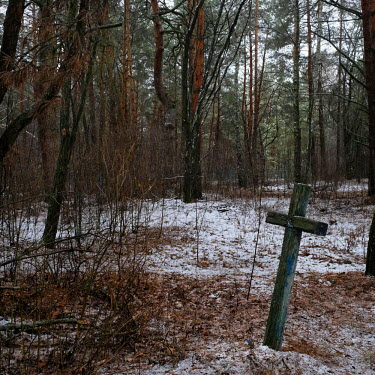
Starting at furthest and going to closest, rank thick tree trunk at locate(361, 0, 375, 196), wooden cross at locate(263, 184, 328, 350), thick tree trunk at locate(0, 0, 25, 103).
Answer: thick tree trunk at locate(361, 0, 375, 196) < thick tree trunk at locate(0, 0, 25, 103) < wooden cross at locate(263, 184, 328, 350)

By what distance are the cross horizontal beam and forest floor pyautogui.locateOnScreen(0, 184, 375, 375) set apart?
0.93 m

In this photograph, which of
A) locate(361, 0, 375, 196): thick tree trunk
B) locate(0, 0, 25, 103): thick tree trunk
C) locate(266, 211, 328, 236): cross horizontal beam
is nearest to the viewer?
locate(266, 211, 328, 236): cross horizontal beam

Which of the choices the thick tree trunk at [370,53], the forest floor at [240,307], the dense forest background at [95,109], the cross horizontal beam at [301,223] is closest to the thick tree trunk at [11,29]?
the dense forest background at [95,109]

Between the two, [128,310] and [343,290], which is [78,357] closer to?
[128,310]

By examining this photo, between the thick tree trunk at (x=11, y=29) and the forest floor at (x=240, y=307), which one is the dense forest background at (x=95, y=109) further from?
the forest floor at (x=240, y=307)

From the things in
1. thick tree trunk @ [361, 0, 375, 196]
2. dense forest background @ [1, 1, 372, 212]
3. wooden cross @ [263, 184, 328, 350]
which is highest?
thick tree trunk @ [361, 0, 375, 196]

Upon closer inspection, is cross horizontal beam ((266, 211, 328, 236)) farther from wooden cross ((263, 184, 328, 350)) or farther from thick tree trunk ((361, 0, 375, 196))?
thick tree trunk ((361, 0, 375, 196))

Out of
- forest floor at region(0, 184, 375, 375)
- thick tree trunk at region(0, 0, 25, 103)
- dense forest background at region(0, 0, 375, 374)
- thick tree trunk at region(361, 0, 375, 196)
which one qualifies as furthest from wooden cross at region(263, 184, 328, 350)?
thick tree trunk at region(361, 0, 375, 196)

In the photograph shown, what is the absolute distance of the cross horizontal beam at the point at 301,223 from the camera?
226cm

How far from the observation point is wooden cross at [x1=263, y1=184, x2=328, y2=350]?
2381 millimetres

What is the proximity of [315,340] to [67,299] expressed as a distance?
91.5 inches

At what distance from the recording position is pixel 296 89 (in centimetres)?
1377

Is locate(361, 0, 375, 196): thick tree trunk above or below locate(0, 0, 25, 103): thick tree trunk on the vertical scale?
above

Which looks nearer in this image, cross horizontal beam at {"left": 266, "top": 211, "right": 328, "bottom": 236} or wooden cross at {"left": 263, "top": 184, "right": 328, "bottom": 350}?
cross horizontal beam at {"left": 266, "top": 211, "right": 328, "bottom": 236}
